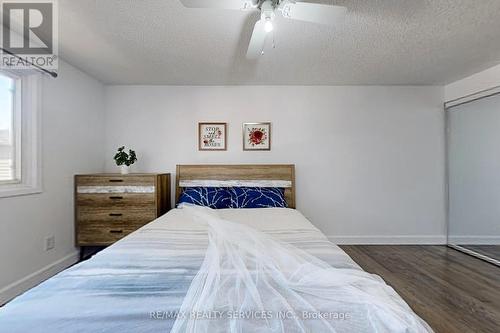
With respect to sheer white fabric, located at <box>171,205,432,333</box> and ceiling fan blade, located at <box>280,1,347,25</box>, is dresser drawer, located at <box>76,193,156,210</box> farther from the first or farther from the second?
ceiling fan blade, located at <box>280,1,347,25</box>

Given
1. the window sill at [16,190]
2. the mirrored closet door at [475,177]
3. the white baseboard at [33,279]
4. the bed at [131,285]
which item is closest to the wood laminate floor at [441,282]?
the mirrored closet door at [475,177]

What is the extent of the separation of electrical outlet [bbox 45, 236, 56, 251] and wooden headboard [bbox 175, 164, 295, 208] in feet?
4.44

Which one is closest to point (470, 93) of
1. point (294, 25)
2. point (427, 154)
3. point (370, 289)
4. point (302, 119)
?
point (427, 154)

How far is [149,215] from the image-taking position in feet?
10.4

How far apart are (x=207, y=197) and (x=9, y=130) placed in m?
1.97

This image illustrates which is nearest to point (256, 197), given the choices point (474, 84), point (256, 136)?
point (256, 136)

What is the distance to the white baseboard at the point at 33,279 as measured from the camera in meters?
2.33

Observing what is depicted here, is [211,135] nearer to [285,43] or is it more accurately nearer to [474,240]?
[285,43]

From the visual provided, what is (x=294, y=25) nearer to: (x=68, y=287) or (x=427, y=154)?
(x=68, y=287)

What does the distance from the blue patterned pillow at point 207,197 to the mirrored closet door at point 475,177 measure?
2959 millimetres

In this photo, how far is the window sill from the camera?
2.31m

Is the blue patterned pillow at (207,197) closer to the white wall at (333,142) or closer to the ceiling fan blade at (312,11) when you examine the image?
the white wall at (333,142)

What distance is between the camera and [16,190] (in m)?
2.41

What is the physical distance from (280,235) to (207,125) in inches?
87.2
